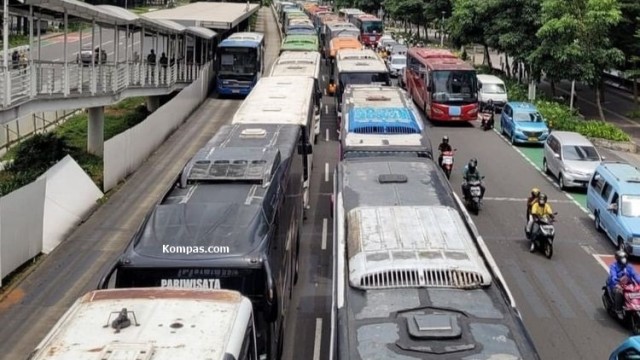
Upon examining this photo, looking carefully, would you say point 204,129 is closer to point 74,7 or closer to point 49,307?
point 74,7

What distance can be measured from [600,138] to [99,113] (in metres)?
17.8

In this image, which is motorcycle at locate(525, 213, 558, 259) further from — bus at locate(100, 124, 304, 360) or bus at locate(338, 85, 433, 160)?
bus at locate(100, 124, 304, 360)

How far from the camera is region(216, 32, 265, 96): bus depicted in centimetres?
3678

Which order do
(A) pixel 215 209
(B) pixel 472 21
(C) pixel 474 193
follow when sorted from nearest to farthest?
1. (A) pixel 215 209
2. (C) pixel 474 193
3. (B) pixel 472 21

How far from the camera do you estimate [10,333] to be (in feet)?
41.8

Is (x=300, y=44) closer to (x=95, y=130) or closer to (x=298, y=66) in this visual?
(x=298, y=66)

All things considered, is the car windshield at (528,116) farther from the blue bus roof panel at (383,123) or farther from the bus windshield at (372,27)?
the bus windshield at (372,27)

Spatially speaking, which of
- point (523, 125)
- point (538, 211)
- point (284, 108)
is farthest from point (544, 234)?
point (523, 125)

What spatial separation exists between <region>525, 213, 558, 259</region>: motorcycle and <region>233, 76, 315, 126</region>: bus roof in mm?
5863

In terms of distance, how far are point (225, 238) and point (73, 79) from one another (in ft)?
46.5

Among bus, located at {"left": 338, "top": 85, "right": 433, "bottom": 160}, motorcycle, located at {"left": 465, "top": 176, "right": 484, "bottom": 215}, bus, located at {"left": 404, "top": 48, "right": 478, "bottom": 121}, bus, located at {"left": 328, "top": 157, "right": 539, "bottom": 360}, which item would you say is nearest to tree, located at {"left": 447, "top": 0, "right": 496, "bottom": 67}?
bus, located at {"left": 404, "top": 48, "right": 478, "bottom": 121}

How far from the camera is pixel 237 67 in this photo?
122 ft

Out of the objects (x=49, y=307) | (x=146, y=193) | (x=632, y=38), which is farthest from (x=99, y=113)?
(x=632, y=38)

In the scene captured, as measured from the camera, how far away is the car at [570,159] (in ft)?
73.7
